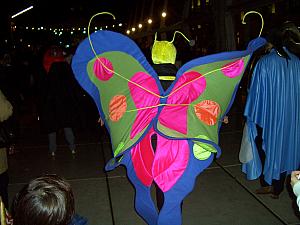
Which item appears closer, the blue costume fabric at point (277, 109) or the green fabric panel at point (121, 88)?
the green fabric panel at point (121, 88)

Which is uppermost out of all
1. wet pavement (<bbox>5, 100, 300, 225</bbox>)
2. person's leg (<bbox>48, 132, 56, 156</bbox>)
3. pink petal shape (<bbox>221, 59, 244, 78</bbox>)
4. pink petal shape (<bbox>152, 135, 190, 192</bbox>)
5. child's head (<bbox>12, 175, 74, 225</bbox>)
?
pink petal shape (<bbox>221, 59, 244, 78</bbox>)

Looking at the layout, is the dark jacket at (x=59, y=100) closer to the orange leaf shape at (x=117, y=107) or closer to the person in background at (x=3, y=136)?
the person in background at (x=3, y=136)

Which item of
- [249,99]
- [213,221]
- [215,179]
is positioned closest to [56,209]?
[213,221]

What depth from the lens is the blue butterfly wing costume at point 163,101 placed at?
2908 mm

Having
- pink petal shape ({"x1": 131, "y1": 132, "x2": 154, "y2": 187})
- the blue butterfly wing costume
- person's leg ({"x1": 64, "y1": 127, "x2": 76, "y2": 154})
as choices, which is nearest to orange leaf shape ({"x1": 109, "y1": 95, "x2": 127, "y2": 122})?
the blue butterfly wing costume

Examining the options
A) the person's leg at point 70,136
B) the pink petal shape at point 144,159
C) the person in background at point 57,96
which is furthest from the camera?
the person's leg at point 70,136

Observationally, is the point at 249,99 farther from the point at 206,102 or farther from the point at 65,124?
the point at 65,124

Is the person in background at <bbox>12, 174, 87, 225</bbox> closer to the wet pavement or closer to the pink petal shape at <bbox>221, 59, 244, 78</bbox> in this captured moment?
the pink petal shape at <bbox>221, 59, 244, 78</bbox>

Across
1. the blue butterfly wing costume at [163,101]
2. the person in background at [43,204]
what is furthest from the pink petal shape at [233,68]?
the person in background at [43,204]

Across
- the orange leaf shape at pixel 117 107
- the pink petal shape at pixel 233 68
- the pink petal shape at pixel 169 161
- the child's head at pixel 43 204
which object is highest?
the pink petal shape at pixel 233 68

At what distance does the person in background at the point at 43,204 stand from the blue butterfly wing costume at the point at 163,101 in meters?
1.30

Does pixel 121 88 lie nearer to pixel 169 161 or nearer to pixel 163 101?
pixel 163 101

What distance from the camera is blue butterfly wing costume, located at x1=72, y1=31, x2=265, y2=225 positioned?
2908mm

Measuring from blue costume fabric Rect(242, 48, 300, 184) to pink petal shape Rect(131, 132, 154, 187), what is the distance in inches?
60.8
